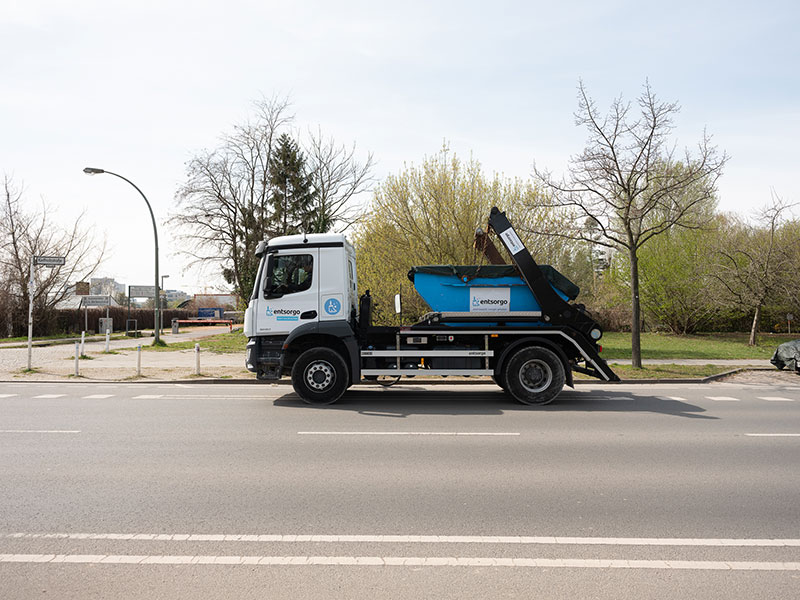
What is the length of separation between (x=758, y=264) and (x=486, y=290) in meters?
22.1

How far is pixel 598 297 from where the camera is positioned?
34938mm

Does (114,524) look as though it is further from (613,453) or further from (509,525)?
(613,453)

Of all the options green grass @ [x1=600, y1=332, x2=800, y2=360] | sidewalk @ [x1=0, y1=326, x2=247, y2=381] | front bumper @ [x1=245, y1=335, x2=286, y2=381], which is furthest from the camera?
green grass @ [x1=600, y1=332, x2=800, y2=360]

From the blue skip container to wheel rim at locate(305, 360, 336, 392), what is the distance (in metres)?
2.23

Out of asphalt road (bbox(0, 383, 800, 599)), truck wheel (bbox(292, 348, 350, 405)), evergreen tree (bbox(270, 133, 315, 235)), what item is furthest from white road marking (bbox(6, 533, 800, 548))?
evergreen tree (bbox(270, 133, 315, 235))

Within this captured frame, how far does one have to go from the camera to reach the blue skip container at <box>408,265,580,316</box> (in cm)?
1123

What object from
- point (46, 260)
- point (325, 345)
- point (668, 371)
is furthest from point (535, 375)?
point (46, 260)

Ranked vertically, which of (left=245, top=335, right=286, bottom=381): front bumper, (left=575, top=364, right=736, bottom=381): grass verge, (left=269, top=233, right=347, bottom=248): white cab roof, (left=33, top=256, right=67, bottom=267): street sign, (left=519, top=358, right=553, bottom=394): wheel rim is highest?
(left=33, top=256, right=67, bottom=267): street sign

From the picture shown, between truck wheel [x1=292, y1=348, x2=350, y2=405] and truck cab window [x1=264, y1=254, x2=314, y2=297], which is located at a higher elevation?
truck cab window [x1=264, y1=254, x2=314, y2=297]

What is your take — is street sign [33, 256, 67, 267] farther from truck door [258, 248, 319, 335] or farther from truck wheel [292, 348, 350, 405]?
truck wheel [292, 348, 350, 405]

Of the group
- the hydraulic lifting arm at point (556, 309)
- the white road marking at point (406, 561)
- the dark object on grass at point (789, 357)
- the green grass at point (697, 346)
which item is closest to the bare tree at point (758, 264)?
the green grass at point (697, 346)

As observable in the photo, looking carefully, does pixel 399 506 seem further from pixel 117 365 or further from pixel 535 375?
pixel 117 365

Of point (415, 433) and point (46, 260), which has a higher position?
point (46, 260)

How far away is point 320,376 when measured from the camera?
1085 cm
